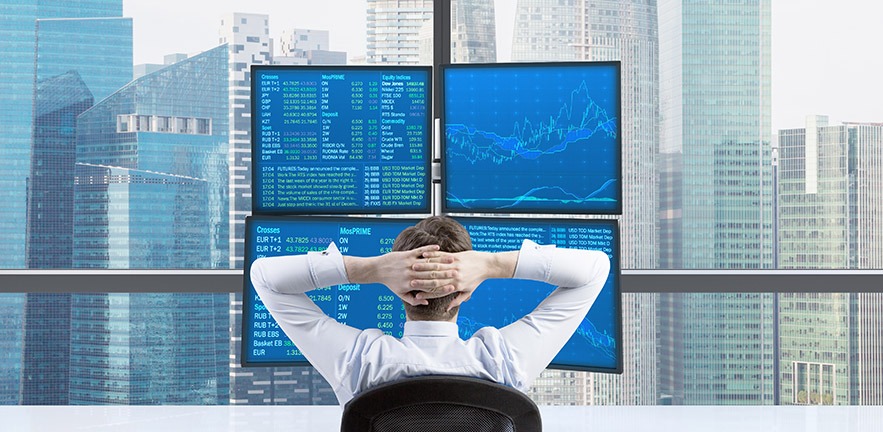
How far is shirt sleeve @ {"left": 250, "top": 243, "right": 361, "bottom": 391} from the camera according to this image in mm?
1313

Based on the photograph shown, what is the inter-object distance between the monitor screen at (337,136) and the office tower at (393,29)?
716 mm

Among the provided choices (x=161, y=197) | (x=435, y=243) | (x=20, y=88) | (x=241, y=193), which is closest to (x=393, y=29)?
(x=241, y=193)

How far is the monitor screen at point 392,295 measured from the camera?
2.07m

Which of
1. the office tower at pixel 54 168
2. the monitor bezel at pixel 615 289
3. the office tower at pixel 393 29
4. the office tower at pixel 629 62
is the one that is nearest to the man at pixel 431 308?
the monitor bezel at pixel 615 289

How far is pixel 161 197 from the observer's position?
15.5 feet

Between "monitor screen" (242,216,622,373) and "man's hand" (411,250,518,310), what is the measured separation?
0.80 m

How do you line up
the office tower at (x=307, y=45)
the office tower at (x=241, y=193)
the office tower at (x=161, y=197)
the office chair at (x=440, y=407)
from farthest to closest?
the office tower at (x=161, y=197) → the office tower at (x=307, y=45) → the office tower at (x=241, y=193) → the office chair at (x=440, y=407)

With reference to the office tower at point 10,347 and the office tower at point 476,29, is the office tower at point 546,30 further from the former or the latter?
the office tower at point 10,347

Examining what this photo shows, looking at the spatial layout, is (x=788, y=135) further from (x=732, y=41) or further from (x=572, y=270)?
(x=572, y=270)

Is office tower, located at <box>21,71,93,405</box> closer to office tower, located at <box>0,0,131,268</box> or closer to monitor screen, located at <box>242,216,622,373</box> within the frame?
office tower, located at <box>0,0,131,268</box>

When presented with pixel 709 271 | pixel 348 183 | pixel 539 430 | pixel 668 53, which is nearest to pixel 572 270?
pixel 539 430

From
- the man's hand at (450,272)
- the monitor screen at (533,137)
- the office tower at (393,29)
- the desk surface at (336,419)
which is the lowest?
the desk surface at (336,419)

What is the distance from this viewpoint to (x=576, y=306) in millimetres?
1382

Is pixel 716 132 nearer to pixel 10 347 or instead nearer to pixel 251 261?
pixel 251 261
